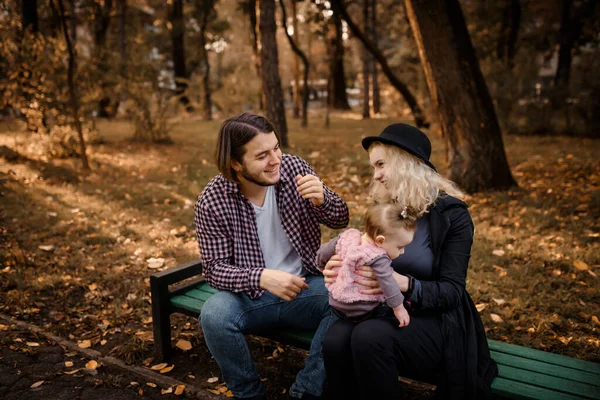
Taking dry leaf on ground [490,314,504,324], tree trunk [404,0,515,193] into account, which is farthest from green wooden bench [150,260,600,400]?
tree trunk [404,0,515,193]

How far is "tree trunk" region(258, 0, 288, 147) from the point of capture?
10.3 m

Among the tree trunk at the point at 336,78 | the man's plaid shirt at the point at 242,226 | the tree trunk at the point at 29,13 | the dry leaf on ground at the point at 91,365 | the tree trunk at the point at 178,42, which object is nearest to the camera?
the man's plaid shirt at the point at 242,226

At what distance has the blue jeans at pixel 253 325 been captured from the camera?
2648mm

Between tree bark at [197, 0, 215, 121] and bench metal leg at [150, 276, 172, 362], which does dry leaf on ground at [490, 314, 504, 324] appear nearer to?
bench metal leg at [150, 276, 172, 362]

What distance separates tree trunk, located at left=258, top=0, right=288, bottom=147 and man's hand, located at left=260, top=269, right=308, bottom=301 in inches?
331

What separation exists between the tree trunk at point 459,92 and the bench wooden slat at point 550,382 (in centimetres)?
493

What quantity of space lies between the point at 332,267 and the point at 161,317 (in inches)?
58.3

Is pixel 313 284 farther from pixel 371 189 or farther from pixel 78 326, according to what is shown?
pixel 78 326

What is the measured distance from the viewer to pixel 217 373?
344 centimetres

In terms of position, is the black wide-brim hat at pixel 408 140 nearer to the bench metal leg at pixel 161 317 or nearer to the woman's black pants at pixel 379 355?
the woman's black pants at pixel 379 355

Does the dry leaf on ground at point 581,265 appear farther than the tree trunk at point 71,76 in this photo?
No

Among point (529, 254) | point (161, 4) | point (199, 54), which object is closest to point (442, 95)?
point (529, 254)

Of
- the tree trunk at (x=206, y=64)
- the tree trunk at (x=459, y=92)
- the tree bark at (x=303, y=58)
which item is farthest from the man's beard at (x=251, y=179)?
the tree trunk at (x=206, y=64)

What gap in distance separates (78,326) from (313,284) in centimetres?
221
